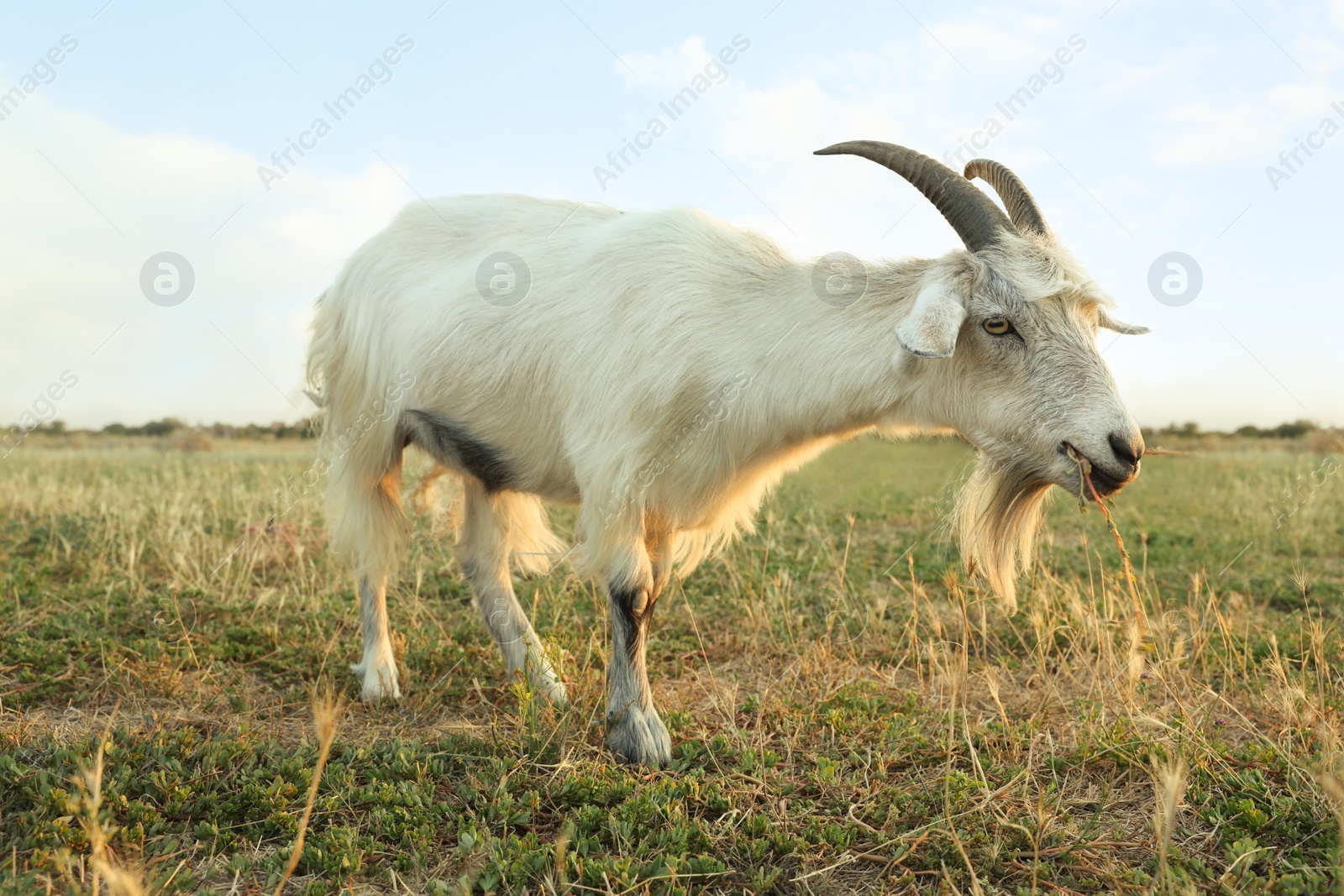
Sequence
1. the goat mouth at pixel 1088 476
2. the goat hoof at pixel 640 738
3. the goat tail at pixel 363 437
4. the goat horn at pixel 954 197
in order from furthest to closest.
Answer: the goat tail at pixel 363 437
the goat hoof at pixel 640 738
the goat horn at pixel 954 197
the goat mouth at pixel 1088 476

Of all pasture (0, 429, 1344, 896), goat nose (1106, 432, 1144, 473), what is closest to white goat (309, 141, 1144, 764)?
goat nose (1106, 432, 1144, 473)

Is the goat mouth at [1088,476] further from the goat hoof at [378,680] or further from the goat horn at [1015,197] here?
the goat hoof at [378,680]

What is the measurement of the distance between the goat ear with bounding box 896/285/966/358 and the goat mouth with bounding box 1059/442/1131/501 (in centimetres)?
52

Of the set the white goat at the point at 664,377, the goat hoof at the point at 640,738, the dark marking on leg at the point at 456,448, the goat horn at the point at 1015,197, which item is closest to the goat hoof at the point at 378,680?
the white goat at the point at 664,377

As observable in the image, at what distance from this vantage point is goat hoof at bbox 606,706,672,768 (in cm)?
304

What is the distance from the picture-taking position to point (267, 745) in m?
2.96

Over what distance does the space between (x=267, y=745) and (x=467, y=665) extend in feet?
3.67

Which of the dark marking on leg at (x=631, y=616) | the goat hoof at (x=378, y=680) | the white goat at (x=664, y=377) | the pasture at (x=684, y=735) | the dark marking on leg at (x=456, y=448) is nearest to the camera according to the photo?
the pasture at (x=684, y=735)

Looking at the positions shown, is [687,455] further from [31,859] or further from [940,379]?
[31,859]

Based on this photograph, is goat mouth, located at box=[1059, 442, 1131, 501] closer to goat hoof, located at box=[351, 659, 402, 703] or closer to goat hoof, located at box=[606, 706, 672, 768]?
goat hoof, located at box=[606, 706, 672, 768]

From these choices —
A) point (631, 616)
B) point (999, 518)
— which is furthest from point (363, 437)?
point (999, 518)

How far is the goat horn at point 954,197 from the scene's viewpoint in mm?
2938

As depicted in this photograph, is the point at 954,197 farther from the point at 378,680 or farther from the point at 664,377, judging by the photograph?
the point at 378,680

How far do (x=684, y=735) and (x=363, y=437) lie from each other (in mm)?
2117
